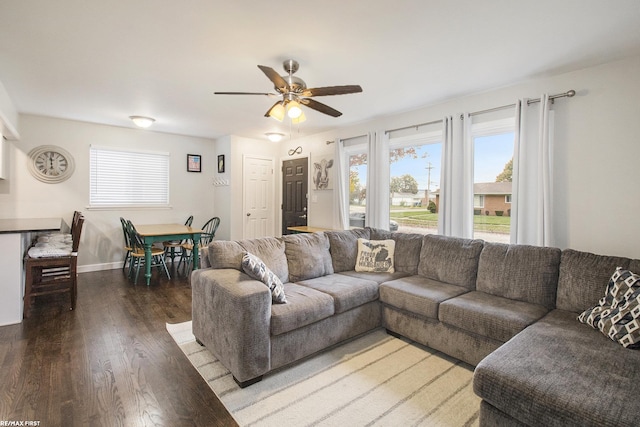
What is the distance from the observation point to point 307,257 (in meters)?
3.08

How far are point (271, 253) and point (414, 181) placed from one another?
240 cm

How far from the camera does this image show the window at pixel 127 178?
5.06 meters

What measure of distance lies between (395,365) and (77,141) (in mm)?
5560

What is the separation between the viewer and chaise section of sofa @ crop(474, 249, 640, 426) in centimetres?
126

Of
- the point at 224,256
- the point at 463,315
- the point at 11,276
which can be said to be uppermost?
the point at 224,256

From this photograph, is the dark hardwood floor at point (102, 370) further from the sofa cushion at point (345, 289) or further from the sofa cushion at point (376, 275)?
the sofa cushion at point (376, 275)

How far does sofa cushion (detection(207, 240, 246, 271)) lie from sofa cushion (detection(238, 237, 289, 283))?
0.19 m

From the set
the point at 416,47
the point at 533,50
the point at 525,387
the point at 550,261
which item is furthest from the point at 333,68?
the point at 525,387

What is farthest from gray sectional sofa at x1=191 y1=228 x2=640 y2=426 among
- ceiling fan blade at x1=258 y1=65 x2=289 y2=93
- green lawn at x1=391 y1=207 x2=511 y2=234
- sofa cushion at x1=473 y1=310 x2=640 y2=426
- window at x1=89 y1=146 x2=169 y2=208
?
window at x1=89 y1=146 x2=169 y2=208

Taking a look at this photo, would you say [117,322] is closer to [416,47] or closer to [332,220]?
[332,220]

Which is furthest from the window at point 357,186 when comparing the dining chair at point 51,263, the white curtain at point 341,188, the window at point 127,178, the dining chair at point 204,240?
the dining chair at point 51,263

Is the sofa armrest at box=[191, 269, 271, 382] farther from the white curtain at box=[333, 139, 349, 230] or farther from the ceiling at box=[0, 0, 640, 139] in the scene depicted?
the white curtain at box=[333, 139, 349, 230]

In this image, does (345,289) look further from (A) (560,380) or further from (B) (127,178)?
(B) (127,178)

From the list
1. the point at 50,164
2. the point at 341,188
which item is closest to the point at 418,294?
the point at 341,188
